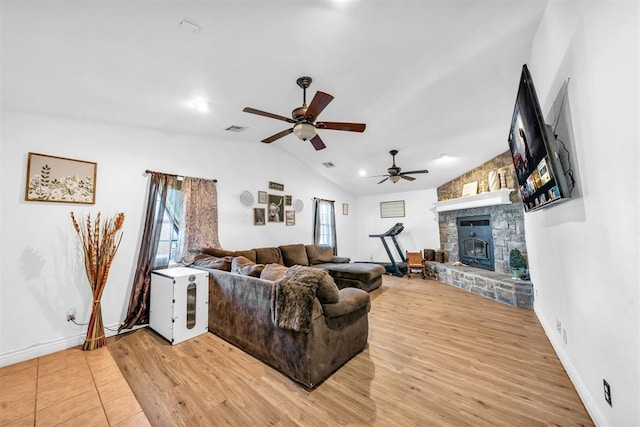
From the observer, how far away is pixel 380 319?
337cm

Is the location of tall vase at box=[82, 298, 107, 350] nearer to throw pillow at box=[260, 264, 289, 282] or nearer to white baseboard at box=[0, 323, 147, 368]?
white baseboard at box=[0, 323, 147, 368]

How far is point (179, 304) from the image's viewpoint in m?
2.76

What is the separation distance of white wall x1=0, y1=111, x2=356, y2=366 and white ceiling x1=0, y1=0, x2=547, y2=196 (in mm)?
234

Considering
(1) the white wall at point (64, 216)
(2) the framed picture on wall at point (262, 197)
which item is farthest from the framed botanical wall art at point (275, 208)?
(1) the white wall at point (64, 216)

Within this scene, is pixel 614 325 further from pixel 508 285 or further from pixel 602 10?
pixel 508 285

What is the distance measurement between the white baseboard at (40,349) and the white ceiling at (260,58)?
2.46 metres

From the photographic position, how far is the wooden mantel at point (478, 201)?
459 centimetres

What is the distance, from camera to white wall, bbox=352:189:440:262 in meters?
6.75

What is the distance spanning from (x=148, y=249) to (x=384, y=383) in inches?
128

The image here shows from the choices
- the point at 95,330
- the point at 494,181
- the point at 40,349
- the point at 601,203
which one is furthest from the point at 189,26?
the point at 494,181

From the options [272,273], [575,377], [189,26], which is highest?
[189,26]

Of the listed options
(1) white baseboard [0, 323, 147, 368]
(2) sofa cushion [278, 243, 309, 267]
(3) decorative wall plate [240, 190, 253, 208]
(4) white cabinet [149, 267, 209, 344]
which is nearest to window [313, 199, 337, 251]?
(2) sofa cushion [278, 243, 309, 267]

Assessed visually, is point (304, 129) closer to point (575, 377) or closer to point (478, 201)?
point (575, 377)

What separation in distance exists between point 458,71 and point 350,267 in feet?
11.9
